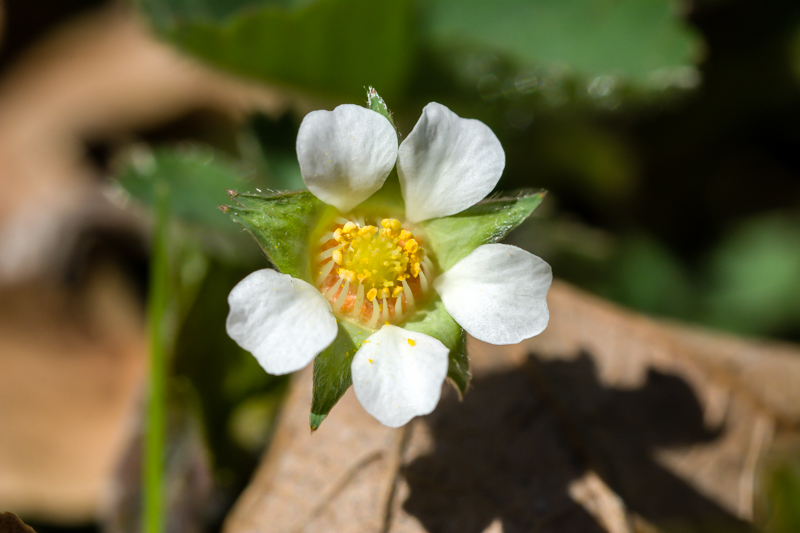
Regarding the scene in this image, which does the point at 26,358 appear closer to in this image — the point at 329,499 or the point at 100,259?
the point at 100,259

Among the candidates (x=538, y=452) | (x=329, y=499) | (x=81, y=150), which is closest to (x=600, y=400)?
(x=538, y=452)

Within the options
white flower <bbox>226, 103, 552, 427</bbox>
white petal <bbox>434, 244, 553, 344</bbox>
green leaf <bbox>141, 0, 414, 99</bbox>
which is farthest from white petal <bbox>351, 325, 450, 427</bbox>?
green leaf <bbox>141, 0, 414, 99</bbox>

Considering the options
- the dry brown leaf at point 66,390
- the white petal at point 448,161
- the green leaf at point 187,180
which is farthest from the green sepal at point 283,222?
the dry brown leaf at point 66,390

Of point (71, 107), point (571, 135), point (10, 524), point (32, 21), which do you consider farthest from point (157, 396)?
point (32, 21)

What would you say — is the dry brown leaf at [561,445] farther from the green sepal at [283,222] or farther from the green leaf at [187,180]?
the green leaf at [187,180]

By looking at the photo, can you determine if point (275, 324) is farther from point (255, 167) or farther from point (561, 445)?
point (255, 167)

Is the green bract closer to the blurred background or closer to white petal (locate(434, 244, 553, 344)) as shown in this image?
white petal (locate(434, 244, 553, 344))
